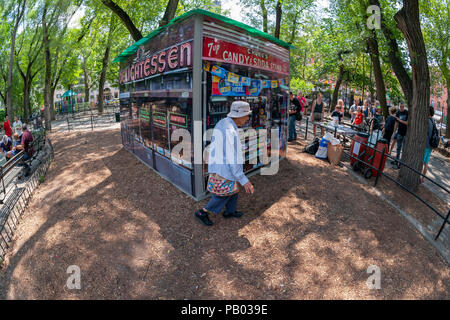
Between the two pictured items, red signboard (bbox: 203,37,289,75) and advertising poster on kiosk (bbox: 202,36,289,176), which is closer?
red signboard (bbox: 203,37,289,75)

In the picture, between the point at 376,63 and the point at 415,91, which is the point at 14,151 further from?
the point at 376,63

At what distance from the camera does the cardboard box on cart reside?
4777mm

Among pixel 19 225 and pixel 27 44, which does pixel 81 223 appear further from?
pixel 27 44

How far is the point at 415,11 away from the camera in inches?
239

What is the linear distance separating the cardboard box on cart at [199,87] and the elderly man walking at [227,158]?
836 millimetres

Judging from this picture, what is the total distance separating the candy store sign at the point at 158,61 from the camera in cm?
482

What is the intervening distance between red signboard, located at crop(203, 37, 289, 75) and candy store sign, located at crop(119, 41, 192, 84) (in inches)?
14.1

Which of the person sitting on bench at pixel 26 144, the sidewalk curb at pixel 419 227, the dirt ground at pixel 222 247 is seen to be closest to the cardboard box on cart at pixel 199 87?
the dirt ground at pixel 222 247

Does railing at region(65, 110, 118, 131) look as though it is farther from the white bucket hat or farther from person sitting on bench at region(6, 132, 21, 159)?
the white bucket hat

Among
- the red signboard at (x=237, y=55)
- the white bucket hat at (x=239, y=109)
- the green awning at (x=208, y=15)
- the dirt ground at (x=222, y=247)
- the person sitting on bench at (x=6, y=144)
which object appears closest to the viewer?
the dirt ground at (x=222, y=247)

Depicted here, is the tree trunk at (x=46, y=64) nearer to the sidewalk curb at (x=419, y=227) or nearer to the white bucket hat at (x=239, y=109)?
the white bucket hat at (x=239, y=109)

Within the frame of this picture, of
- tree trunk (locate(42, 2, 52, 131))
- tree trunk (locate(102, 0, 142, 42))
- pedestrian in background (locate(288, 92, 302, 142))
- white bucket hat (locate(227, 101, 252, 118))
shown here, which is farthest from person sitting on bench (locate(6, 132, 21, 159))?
pedestrian in background (locate(288, 92, 302, 142))

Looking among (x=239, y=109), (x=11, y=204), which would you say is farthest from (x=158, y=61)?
(x=11, y=204)

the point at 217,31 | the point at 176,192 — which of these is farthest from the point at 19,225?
the point at 217,31
